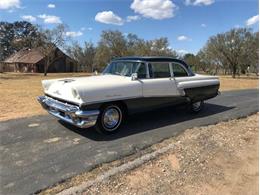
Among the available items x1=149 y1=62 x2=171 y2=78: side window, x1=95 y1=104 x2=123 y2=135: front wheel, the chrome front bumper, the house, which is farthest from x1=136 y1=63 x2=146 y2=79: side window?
the house

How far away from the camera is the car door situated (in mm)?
6336

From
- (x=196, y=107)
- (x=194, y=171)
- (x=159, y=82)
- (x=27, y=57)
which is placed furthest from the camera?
(x=27, y=57)

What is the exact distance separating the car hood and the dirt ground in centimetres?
137

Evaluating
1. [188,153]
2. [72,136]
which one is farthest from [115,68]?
[188,153]

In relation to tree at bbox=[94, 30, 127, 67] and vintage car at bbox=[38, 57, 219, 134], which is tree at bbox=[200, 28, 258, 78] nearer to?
tree at bbox=[94, 30, 127, 67]

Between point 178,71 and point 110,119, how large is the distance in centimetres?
269

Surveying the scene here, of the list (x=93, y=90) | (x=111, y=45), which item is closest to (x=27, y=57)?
(x=111, y=45)

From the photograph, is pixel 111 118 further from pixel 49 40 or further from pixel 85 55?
pixel 85 55

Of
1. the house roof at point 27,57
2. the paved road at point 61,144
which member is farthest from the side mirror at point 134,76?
the house roof at point 27,57

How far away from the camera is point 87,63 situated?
6306 cm

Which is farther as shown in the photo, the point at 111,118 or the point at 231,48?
the point at 231,48

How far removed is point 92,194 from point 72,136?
2.20 m

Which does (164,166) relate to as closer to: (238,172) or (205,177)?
(205,177)

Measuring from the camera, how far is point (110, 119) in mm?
5707
